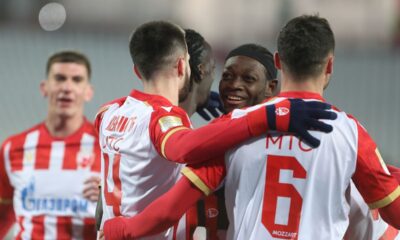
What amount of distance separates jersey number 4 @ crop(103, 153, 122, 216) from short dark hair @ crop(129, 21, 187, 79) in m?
0.38

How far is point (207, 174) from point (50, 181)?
3.23 meters

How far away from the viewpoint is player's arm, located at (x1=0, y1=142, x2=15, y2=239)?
6.36 meters

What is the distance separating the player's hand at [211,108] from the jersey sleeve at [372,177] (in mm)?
1381

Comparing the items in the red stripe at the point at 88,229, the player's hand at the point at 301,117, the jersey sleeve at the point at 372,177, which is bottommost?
the red stripe at the point at 88,229

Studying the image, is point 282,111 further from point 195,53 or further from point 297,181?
point 195,53

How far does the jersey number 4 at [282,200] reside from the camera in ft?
10.8

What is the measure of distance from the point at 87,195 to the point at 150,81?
2502 mm

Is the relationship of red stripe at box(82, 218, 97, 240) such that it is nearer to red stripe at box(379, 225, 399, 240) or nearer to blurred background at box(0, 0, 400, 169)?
red stripe at box(379, 225, 399, 240)

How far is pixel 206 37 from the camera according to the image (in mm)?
9344

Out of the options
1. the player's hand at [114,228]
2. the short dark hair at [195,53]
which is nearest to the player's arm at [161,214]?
the player's hand at [114,228]

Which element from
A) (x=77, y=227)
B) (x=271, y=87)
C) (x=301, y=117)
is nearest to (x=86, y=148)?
(x=77, y=227)

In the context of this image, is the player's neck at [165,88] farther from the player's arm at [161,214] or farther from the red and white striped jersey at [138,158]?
the player's arm at [161,214]

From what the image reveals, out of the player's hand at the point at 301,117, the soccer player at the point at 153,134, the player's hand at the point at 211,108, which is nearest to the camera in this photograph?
the player's hand at the point at 301,117

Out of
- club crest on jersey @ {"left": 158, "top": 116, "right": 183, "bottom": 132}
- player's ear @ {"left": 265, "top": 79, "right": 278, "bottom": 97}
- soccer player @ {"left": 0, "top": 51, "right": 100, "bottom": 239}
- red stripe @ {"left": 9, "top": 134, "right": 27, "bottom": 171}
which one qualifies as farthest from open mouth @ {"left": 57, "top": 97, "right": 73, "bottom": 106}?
club crest on jersey @ {"left": 158, "top": 116, "right": 183, "bottom": 132}
